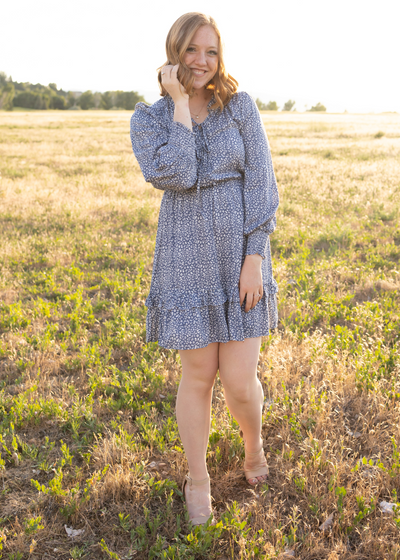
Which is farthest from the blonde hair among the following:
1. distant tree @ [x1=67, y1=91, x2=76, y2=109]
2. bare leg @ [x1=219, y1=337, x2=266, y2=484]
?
distant tree @ [x1=67, y1=91, x2=76, y2=109]

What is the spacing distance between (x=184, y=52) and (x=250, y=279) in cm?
123

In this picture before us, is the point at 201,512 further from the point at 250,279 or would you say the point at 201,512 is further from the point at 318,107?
the point at 318,107

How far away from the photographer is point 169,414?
361cm

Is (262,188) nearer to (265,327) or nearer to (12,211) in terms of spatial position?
(265,327)

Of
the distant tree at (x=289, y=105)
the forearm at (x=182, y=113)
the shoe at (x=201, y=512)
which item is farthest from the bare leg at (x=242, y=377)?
the distant tree at (x=289, y=105)

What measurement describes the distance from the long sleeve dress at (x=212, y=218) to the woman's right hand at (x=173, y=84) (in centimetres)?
15

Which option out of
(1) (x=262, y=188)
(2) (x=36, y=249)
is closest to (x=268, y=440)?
(1) (x=262, y=188)

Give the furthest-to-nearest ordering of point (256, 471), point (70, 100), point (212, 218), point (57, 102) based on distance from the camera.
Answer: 1. point (70, 100)
2. point (57, 102)
3. point (256, 471)
4. point (212, 218)

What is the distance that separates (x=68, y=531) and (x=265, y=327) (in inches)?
64.2

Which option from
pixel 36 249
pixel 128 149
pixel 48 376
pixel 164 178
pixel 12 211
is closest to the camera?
pixel 164 178

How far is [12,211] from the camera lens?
30.7 feet

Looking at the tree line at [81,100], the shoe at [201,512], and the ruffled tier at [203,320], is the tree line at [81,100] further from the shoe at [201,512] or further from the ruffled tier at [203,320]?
the shoe at [201,512]

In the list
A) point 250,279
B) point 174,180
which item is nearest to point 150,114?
point 174,180

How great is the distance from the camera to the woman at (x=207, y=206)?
2396 mm
